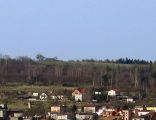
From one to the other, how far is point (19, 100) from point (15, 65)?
66.2 ft

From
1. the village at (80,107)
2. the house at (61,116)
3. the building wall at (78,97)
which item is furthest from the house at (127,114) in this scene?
the building wall at (78,97)

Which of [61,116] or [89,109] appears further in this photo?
[89,109]

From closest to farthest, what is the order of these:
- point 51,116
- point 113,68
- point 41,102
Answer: point 51,116, point 41,102, point 113,68

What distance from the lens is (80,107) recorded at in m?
36.3

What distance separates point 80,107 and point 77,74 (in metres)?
20.1

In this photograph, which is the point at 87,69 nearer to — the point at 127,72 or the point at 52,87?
the point at 127,72

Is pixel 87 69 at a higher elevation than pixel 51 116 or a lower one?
higher

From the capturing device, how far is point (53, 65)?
200ft

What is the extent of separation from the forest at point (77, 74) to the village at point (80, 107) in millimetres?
5234

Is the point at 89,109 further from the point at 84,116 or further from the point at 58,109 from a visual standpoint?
the point at 84,116

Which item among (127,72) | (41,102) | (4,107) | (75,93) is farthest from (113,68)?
(4,107)

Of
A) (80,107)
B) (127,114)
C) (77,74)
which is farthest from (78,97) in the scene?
(77,74)

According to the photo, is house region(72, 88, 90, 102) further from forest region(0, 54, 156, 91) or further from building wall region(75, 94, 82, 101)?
forest region(0, 54, 156, 91)

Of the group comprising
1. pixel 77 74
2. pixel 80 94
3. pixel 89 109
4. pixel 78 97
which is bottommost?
pixel 89 109
